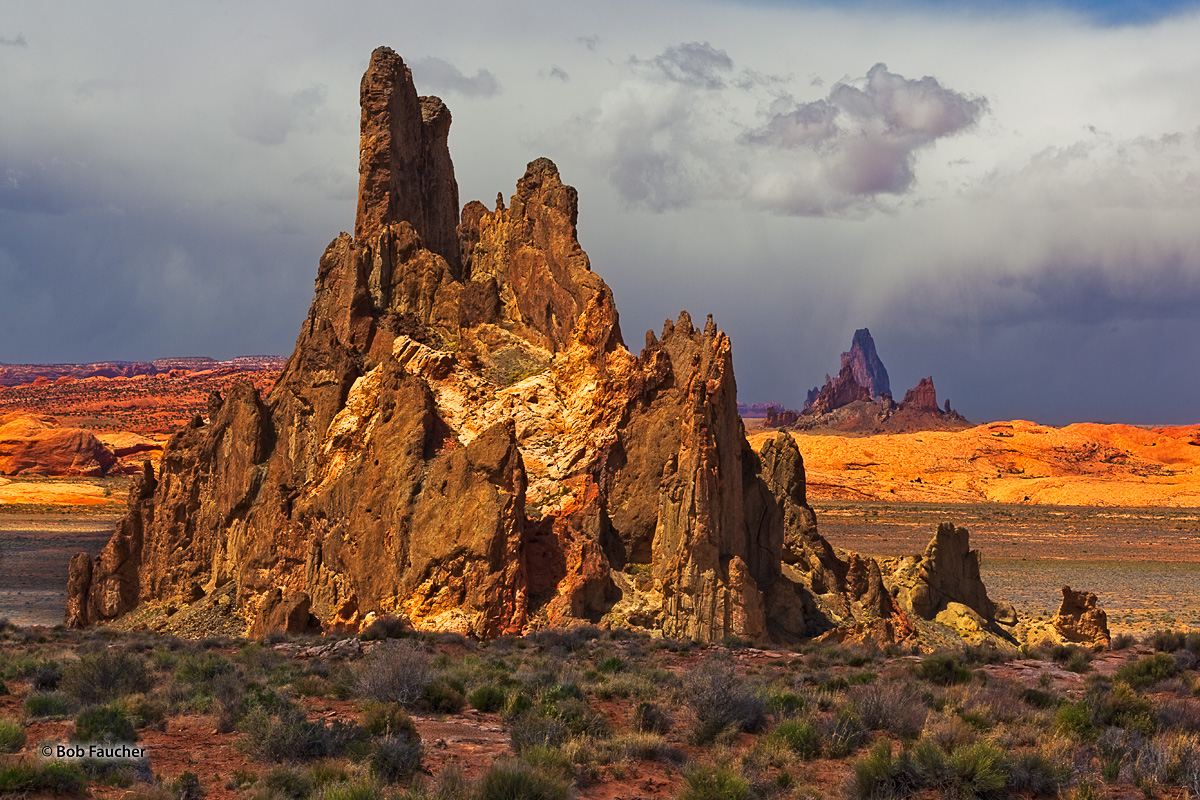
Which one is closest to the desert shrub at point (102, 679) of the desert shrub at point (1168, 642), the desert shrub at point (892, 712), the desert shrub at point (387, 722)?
the desert shrub at point (387, 722)

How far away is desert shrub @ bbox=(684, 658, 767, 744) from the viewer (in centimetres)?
1428

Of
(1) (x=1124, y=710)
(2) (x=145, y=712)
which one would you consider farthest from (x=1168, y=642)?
(2) (x=145, y=712)

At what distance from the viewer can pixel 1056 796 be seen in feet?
38.2

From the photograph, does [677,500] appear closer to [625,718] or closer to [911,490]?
[625,718]

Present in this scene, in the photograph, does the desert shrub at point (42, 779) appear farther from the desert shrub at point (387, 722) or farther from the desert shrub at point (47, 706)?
the desert shrub at point (47, 706)

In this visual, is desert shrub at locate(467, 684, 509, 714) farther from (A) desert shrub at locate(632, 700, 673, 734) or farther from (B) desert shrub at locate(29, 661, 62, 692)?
(B) desert shrub at locate(29, 661, 62, 692)

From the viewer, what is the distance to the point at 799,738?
1347cm

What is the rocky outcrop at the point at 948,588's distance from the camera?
36.1 meters

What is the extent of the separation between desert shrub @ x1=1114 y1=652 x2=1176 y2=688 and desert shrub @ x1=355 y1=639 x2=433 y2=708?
12.7 metres

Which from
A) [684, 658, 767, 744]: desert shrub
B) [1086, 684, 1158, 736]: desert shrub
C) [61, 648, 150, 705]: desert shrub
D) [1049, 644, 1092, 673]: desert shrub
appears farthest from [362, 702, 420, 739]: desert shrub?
[1049, 644, 1092, 673]: desert shrub

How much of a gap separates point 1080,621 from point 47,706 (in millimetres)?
34156

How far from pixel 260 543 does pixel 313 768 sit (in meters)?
18.3

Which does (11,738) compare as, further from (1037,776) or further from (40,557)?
(40,557)

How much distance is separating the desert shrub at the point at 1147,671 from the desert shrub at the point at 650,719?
9.21 meters
